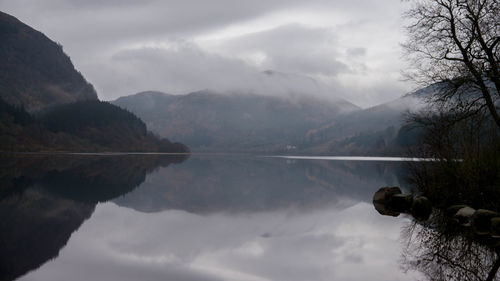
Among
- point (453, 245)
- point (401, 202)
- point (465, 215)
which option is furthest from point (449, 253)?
point (401, 202)

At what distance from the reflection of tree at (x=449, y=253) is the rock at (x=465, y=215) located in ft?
1.40

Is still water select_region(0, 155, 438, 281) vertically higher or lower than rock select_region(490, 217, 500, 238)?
lower

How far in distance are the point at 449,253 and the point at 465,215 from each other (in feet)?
16.8

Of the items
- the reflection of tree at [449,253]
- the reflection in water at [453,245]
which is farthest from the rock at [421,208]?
the reflection of tree at [449,253]

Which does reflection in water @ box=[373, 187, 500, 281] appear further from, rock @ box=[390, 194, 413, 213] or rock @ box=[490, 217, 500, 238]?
rock @ box=[390, 194, 413, 213]

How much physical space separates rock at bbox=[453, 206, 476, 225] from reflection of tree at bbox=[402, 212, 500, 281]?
1.40 feet

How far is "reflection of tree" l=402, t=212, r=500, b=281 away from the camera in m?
9.82

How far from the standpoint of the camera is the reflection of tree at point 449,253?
9820mm

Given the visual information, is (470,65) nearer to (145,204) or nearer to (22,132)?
(145,204)

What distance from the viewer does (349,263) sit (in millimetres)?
11656

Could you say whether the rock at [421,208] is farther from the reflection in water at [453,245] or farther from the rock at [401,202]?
the rock at [401,202]

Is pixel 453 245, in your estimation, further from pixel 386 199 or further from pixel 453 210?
pixel 386 199

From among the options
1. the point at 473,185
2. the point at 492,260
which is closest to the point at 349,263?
the point at 492,260

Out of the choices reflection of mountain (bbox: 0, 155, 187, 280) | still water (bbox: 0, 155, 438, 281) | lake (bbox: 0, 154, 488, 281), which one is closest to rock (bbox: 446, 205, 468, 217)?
lake (bbox: 0, 154, 488, 281)
